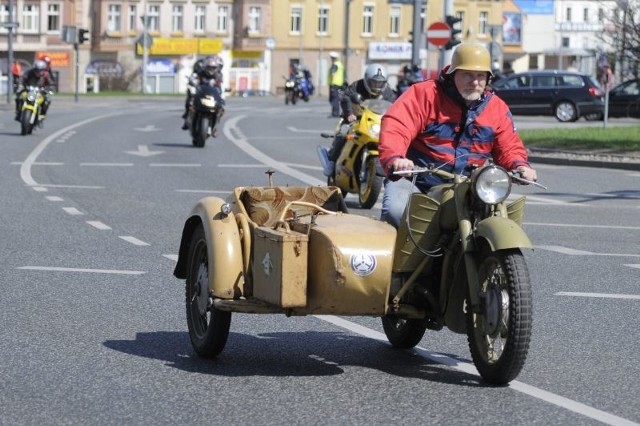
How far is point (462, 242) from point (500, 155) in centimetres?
75

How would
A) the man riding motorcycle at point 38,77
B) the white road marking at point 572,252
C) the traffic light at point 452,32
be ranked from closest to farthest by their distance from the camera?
the white road marking at point 572,252 → the man riding motorcycle at point 38,77 → the traffic light at point 452,32

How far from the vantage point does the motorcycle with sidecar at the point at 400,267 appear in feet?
23.3

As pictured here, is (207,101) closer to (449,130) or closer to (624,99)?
(449,130)

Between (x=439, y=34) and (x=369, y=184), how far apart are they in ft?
77.2

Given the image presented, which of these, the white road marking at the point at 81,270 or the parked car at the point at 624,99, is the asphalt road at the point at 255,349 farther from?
the parked car at the point at 624,99

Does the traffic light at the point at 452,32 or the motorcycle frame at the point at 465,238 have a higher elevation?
the traffic light at the point at 452,32

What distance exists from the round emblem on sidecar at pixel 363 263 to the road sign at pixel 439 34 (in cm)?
3362

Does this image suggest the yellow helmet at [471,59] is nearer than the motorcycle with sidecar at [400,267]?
No

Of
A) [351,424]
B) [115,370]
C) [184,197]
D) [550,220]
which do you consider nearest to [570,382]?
[351,424]

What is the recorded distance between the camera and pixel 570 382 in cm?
745

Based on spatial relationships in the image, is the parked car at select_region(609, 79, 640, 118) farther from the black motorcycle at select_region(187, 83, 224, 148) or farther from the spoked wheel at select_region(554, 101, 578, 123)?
the black motorcycle at select_region(187, 83, 224, 148)

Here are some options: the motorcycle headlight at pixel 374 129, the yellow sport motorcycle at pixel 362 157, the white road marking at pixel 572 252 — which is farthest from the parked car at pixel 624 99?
the white road marking at pixel 572 252

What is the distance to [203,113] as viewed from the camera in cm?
2992

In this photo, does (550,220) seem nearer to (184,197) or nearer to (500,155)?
(184,197)
